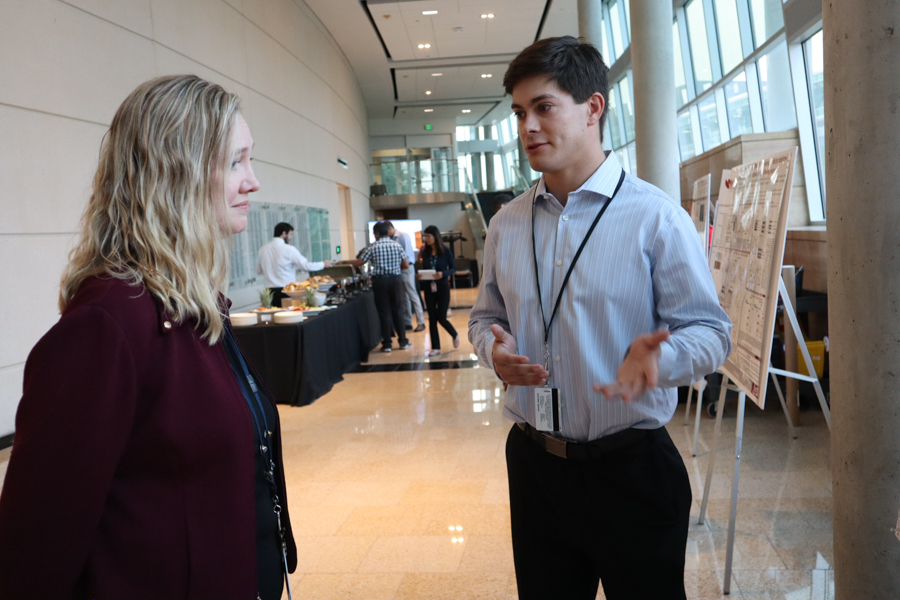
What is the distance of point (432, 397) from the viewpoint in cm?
Result: 665

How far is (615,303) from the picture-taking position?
1577mm

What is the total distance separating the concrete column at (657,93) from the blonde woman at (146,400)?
663 centimetres

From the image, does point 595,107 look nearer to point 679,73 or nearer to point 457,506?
point 457,506

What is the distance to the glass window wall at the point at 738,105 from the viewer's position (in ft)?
30.0

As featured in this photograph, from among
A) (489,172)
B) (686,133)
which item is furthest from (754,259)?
(489,172)

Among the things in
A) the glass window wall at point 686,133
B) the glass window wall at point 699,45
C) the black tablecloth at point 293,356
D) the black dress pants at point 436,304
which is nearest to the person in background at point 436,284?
the black dress pants at point 436,304

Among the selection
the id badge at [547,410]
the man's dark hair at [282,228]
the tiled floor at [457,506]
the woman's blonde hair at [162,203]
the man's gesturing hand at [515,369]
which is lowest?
the tiled floor at [457,506]

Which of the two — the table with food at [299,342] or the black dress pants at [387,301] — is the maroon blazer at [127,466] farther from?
the black dress pants at [387,301]

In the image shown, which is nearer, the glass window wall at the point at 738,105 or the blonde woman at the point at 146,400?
the blonde woman at the point at 146,400

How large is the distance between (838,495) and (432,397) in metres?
4.81

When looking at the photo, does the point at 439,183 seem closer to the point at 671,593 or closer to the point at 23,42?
the point at 23,42

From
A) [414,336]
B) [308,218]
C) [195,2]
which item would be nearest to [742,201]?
[195,2]

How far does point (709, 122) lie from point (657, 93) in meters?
4.16

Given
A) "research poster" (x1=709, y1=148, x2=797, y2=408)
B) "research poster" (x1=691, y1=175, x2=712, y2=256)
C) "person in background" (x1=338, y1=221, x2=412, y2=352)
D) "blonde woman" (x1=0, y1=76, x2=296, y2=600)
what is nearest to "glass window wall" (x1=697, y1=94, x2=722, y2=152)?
"person in background" (x1=338, y1=221, x2=412, y2=352)
